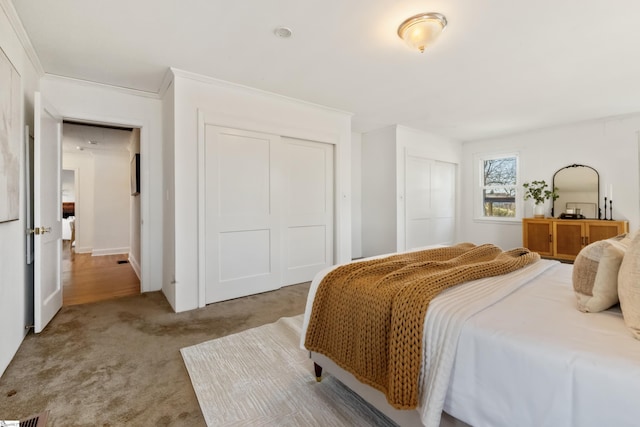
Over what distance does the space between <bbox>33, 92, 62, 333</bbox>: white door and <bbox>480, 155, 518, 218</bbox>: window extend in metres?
6.60

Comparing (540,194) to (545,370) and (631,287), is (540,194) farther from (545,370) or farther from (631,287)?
(545,370)

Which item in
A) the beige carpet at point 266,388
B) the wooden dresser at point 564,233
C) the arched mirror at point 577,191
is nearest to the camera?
the beige carpet at point 266,388

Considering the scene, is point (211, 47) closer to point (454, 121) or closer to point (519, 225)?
point (454, 121)

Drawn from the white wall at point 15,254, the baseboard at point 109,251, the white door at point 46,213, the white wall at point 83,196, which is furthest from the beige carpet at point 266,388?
the white wall at point 83,196

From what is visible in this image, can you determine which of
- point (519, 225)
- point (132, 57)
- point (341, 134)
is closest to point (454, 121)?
point (341, 134)

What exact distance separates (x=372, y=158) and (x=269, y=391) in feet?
14.2

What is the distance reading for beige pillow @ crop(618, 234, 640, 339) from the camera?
956 millimetres

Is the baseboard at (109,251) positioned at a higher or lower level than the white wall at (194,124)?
lower

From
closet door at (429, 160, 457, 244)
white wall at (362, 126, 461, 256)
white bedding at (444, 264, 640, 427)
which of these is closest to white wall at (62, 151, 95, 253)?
white wall at (362, 126, 461, 256)

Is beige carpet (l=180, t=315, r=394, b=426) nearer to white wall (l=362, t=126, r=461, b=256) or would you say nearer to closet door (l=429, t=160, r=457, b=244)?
white wall (l=362, t=126, r=461, b=256)

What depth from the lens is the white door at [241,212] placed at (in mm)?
3119

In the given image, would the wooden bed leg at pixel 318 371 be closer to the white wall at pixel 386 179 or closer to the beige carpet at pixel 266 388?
the beige carpet at pixel 266 388

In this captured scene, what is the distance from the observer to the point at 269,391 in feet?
5.58

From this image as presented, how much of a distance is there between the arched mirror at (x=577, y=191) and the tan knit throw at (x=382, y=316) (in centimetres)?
412
